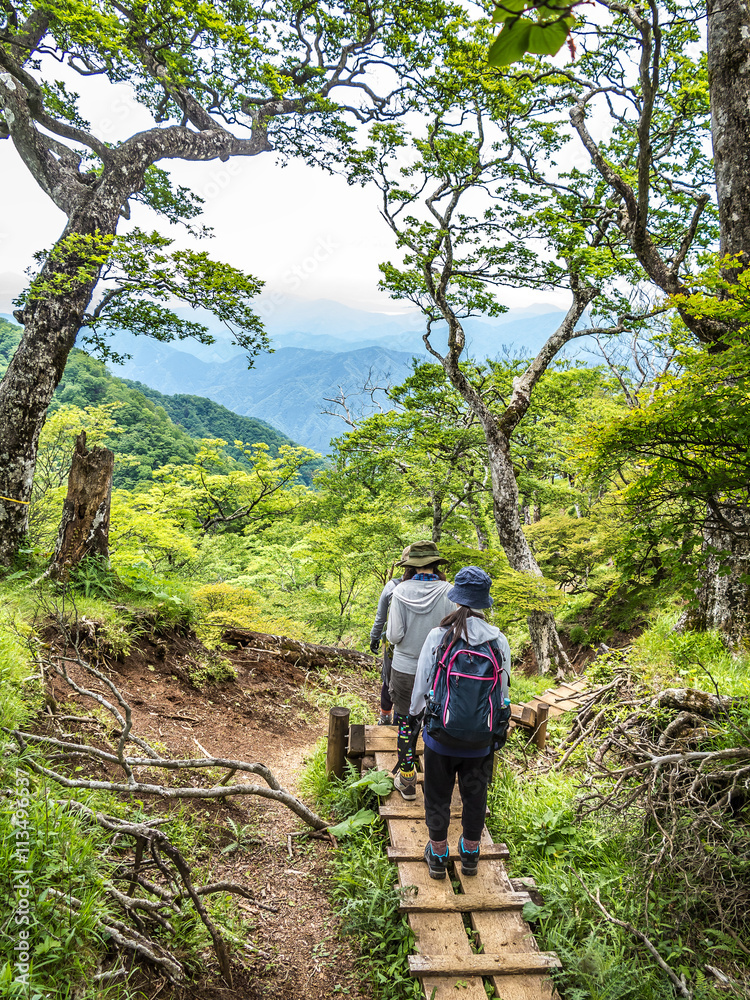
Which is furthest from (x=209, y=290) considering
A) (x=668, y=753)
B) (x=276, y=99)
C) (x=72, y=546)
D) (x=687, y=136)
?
(x=687, y=136)

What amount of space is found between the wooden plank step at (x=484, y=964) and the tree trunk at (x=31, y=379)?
687 centimetres

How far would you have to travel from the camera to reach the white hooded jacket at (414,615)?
390 centimetres

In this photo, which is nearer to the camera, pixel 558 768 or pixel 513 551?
pixel 558 768

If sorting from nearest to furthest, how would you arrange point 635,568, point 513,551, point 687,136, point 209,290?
point 635,568, point 209,290, point 687,136, point 513,551

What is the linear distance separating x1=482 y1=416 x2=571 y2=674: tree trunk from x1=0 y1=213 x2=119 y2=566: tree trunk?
737 centimetres

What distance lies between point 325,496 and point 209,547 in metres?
3.61

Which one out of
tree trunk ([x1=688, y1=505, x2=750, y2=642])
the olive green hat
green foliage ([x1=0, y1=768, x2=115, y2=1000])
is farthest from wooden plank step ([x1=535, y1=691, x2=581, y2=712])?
green foliage ([x1=0, y1=768, x2=115, y2=1000])

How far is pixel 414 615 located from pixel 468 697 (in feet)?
3.17

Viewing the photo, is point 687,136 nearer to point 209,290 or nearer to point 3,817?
point 209,290

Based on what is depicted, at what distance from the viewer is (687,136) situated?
335 inches

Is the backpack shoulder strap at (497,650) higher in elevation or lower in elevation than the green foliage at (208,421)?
lower

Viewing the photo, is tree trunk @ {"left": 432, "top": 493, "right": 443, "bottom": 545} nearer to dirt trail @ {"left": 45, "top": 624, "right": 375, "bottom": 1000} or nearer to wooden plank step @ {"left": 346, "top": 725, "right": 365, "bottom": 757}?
dirt trail @ {"left": 45, "top": 624, "right": 375, "bottom": 1000}

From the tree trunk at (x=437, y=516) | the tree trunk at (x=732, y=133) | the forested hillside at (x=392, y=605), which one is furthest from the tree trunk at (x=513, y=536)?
the tree trunk at (x=732, y=133)

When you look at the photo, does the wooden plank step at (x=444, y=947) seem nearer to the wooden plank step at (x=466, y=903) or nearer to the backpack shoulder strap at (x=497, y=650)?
the wooden plank step at (x=466, y=903)
